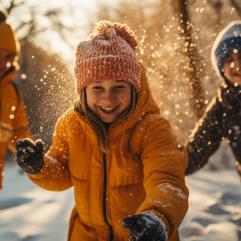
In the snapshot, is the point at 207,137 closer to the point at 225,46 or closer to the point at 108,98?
the point at 225,46

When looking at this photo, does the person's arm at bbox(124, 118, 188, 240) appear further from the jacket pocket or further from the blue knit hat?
the blue knit hat

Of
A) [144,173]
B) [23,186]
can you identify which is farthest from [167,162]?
[23,186]

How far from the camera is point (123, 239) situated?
7.61 ft

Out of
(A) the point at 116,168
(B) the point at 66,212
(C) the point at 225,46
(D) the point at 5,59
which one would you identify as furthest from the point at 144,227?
(B) the point at 66,212

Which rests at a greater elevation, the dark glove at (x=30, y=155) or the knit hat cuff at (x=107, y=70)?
the knit hat cuff at (x=107, y=70)

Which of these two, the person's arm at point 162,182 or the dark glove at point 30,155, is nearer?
the person's arm at point 162,182

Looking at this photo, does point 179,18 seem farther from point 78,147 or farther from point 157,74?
point 78,147

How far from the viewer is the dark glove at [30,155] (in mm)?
2230

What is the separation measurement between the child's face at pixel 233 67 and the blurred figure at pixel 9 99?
1860 mm

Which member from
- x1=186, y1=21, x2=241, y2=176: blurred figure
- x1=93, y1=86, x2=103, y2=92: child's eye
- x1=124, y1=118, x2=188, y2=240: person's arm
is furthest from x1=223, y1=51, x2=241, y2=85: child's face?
x1=93, y1=86, x2=103, y2=92: child's eye

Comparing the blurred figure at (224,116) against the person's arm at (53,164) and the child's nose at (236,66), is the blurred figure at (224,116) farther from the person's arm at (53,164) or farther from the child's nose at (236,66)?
the person's arm at (53,164)

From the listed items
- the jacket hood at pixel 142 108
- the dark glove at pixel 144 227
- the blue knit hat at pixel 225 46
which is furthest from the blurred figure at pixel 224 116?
the dark glove at pixel 144 227

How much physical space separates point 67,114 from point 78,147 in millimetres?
226

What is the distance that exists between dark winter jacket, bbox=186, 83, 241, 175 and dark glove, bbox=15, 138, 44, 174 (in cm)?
145
